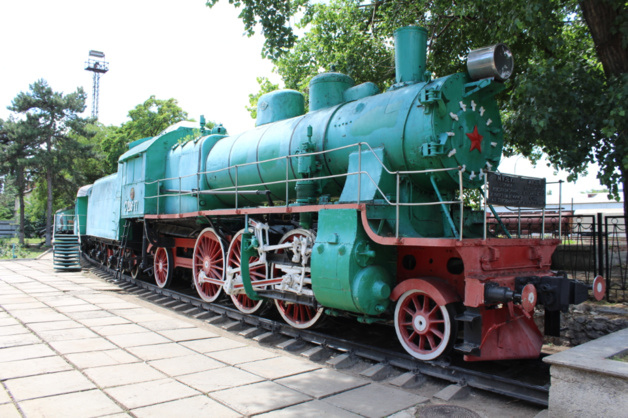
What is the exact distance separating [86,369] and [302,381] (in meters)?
2.56

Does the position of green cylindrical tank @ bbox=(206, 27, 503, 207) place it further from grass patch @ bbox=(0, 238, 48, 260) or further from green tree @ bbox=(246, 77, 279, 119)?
grass patch @ bbox=(0, 238, 48, 260)

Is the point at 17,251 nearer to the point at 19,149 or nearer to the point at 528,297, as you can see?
the point at 19,149

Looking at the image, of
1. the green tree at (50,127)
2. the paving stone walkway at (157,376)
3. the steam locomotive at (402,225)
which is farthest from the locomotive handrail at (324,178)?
the green tree at (50,127)

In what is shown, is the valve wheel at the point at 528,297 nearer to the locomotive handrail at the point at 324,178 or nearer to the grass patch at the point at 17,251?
the locomotive handrail at the point at 324,178

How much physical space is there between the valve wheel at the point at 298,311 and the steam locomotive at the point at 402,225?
32 millimetres

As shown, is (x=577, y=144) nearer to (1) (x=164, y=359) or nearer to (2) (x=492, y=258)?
(2) (x=492, y=258)

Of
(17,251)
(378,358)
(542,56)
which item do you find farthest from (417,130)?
(17,251)

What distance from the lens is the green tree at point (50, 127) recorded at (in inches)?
1273

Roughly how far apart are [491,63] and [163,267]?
8982 millimetres

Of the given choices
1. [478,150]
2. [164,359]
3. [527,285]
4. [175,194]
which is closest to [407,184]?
[478,150]

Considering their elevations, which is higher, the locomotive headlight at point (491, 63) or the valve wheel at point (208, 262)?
the locomotive headlight at point (491, 63)

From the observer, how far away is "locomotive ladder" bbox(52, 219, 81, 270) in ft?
56.0

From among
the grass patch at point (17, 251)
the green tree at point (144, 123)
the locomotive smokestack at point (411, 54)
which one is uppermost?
the green tree at point (144, 123)

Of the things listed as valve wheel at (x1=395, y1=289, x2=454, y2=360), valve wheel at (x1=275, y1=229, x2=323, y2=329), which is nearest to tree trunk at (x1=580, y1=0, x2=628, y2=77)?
valve wheel at (x1=395, y1=289, x2=454, y2=360)
